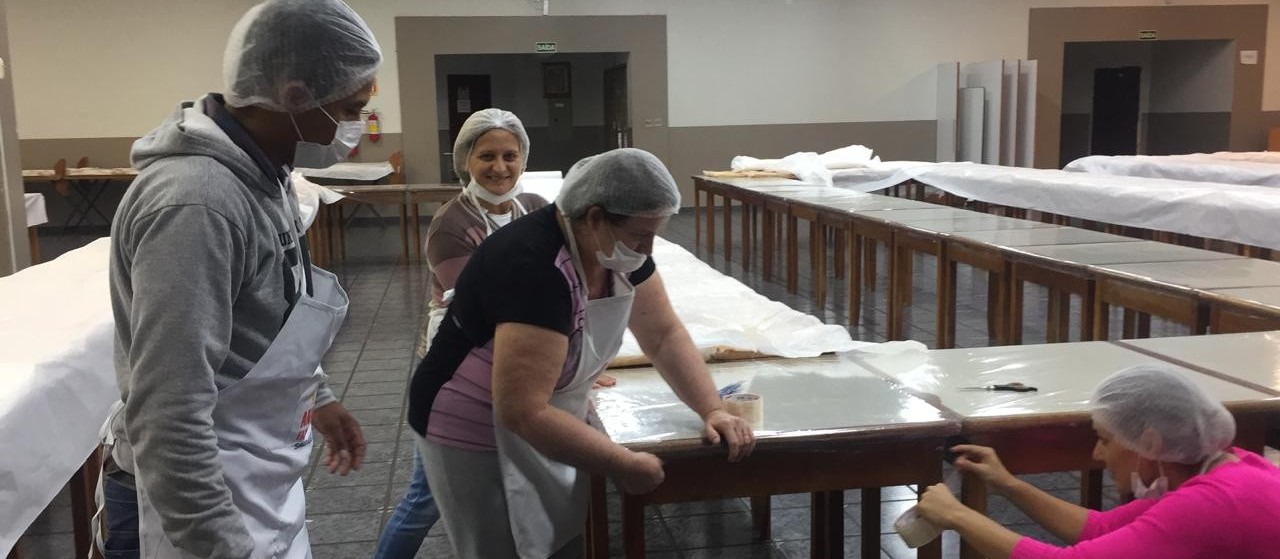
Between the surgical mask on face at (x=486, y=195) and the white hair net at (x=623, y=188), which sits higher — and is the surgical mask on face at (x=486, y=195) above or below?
below

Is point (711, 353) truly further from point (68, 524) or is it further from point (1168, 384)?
point (68, 524)

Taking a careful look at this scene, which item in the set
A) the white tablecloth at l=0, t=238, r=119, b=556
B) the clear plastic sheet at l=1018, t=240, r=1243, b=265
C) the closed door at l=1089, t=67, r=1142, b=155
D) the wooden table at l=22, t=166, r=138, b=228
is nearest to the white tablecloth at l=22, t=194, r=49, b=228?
the wooden table at l=22, t=166, r=138, b=228

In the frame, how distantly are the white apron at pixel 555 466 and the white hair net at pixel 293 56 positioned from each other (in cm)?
58

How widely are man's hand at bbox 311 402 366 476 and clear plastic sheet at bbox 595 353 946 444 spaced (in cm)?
44

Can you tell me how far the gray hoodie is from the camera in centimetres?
104

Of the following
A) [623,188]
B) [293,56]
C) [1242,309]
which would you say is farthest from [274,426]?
[1242,309]

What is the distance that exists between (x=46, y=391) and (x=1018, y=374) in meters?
2.08

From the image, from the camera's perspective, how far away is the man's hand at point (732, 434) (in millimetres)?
1705

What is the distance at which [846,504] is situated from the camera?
311cm

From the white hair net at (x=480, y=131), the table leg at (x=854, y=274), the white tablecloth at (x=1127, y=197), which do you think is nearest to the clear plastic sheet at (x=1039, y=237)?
the white tablecloth at (x=1127, y=197)

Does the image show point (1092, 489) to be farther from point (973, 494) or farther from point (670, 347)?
point (670, 347)

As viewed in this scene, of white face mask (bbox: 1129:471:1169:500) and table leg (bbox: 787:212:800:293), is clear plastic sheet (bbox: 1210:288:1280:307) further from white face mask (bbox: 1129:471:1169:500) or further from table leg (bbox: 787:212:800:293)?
table leg (bbox: 787:212:800:293)

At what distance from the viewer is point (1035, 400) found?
6.39ft

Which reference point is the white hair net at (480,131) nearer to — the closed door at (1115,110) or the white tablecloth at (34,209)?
the white tablecloth at (34,209)
